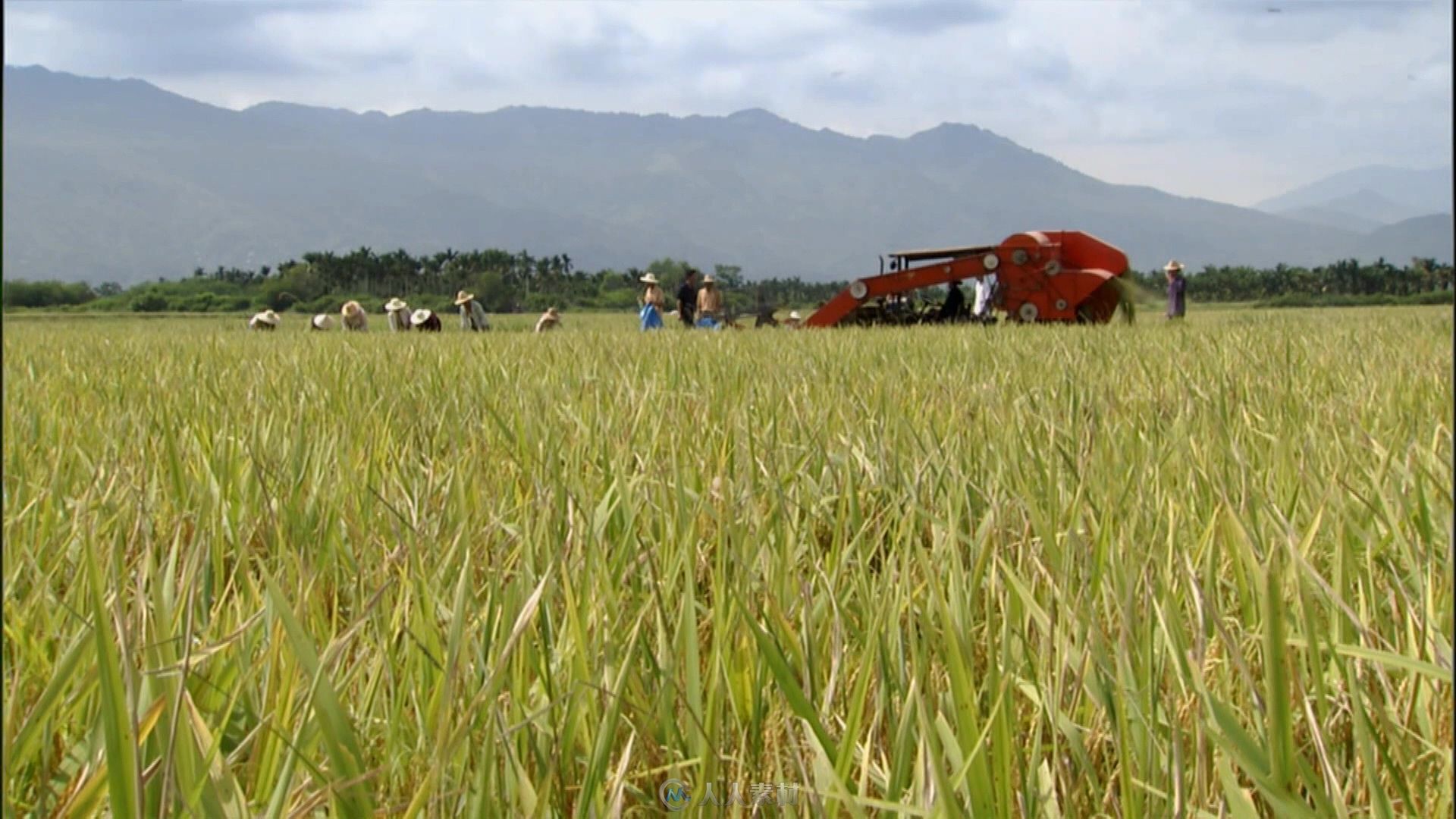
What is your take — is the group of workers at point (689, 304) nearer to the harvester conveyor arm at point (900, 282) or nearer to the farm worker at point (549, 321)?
the farm worker at point (549, 321)

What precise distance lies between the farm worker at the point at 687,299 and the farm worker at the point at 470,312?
2.79m

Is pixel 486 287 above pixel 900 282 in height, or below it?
above

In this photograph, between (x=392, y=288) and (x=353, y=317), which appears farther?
(x=392, y=288)

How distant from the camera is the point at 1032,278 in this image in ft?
44.0

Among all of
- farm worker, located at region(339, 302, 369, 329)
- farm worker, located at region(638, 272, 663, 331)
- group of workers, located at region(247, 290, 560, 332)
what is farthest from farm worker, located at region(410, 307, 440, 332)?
farm worker, located at region(638, 272, 663, 331)

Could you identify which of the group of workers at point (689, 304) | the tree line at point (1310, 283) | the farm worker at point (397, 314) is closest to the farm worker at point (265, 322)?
the farm worker at point (397, 314)

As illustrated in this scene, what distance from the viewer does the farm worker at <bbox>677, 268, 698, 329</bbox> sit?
15828 millimetres

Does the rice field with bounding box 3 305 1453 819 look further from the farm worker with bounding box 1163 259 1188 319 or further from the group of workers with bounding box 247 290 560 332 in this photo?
the farm worker with bounding box 1163 259 1188 319

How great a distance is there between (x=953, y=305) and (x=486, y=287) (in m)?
53.8

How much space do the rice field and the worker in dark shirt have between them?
12062 mm

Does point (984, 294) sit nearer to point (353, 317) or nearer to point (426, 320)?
point (426, 320)

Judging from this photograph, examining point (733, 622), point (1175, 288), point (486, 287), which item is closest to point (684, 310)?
point (1175, 288)

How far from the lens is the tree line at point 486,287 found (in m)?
55.3

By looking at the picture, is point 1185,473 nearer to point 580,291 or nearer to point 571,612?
point 571,612
